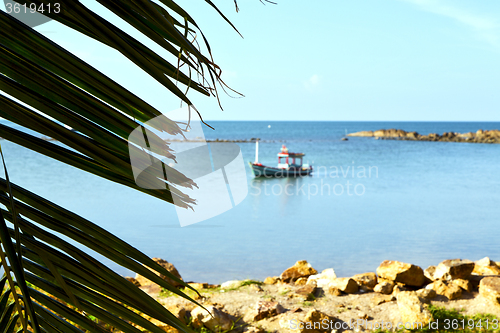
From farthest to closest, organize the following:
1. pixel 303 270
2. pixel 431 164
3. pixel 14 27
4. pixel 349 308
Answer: pixel 431 164
pixel 303 270
pixel 349 308
pixel 14 27

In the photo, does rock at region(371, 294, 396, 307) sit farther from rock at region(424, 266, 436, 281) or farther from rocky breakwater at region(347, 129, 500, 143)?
rocky breakwater at region(347, 129, 500, 143)

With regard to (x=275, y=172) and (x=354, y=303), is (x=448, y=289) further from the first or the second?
(x=275, y=172)

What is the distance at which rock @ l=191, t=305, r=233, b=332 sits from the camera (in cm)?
288

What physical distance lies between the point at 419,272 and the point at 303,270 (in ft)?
4.09

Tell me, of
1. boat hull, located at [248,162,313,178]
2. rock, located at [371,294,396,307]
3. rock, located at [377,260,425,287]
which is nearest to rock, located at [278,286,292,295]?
rock, located at [371,294,396,307]

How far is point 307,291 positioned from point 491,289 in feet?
5.32

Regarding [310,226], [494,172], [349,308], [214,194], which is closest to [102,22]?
[349,308]

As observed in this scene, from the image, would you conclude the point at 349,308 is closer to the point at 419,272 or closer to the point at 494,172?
the point at 419,272

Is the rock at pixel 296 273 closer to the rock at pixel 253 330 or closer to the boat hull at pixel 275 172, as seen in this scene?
the rock at pixel 253 330

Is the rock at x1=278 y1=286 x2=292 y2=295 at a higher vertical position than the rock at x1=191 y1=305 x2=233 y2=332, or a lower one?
lower

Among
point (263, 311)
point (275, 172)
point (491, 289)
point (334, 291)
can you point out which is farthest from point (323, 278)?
point (275, 172)

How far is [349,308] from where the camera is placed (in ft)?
10.9

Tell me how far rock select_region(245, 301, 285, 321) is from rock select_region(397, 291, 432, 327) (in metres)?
1.00

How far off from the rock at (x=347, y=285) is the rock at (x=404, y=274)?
1.29 ft
